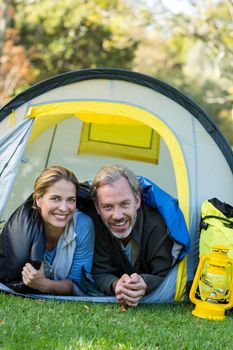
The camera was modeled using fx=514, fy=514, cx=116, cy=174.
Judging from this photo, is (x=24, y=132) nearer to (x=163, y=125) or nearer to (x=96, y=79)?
(x=96, y=79)

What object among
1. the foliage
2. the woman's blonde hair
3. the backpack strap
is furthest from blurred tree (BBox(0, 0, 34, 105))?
the backpack strap

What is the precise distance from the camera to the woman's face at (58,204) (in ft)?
9.91

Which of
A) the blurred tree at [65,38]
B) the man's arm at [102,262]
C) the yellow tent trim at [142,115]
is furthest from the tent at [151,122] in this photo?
the blurred tree at [65,38]

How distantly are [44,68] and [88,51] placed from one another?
1258mm

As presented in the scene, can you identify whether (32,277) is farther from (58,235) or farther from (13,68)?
(13,68)

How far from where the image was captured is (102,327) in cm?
250

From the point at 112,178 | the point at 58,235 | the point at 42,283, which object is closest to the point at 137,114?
the point at 112,178

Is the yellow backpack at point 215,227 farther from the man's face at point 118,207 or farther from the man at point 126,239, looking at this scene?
the man's face at point 118,207

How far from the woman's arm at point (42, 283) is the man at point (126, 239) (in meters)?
0.19

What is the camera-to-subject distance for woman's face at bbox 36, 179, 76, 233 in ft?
9.91

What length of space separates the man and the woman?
11 centimetres

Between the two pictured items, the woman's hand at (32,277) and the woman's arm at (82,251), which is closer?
the woman's hand at (32,277)

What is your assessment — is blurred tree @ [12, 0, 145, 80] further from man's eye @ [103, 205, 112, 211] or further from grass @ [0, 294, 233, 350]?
grass @ [0, 294, 233, 350]

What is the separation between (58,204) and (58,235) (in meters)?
0.24
